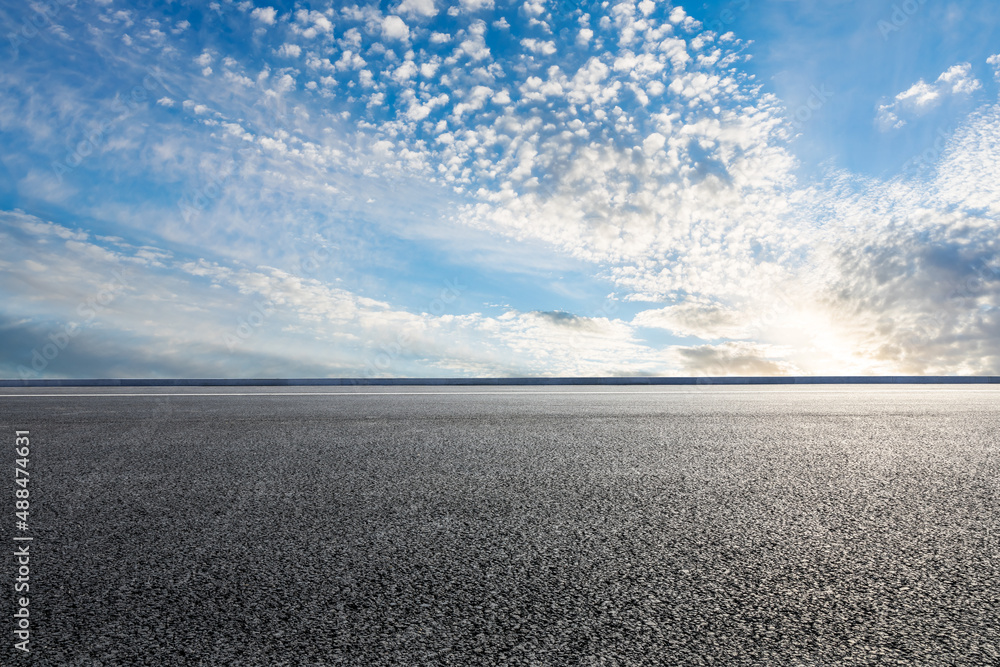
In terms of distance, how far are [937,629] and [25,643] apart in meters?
2.34

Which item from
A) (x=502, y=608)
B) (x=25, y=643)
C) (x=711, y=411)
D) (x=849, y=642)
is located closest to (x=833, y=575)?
(x=849, y=642)

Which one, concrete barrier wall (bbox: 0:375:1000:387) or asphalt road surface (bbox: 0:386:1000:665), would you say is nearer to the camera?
asphalt road surface (bbox: 0:386:1000:665)

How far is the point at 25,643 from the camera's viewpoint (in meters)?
1.51

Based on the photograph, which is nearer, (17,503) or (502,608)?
(502,608)

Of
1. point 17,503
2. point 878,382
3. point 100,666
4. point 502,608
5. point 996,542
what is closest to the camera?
point 100,666

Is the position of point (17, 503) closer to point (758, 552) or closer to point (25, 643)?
point (25, 643)

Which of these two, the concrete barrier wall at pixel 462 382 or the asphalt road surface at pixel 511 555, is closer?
the asphalt road surface at pixel 511 555

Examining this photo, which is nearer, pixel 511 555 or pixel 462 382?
pixel 511 555

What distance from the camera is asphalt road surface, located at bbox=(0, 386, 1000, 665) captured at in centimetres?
146

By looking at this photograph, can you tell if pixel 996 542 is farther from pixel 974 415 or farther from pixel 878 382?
pixel 878 382

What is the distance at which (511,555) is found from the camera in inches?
80.6

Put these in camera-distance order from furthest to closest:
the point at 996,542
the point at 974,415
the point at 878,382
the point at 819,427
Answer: the point at 878,382 → the point at 974,415 → the point at 819,427 → the point at 996,542

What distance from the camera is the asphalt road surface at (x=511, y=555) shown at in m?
1.46

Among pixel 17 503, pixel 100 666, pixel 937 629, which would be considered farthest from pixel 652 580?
pixel 17 503
